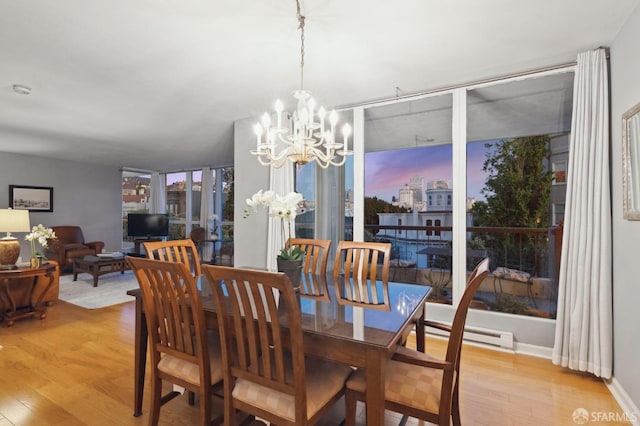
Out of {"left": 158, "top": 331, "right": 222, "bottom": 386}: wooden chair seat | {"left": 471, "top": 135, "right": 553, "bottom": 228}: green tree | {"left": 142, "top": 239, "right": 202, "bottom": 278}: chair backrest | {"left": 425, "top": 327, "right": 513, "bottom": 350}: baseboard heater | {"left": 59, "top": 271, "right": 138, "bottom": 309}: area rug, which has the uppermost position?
{"left": 471, "top": 135, "right": 553, "bottom": 228}: green tree

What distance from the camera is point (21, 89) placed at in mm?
3207

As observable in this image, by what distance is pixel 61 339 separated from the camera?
3.20m

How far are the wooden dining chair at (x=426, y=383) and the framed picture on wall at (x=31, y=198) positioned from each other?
7978 mm

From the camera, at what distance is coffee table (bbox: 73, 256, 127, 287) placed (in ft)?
17.8

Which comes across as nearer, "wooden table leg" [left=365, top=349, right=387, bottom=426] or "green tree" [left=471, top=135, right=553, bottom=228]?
"wooden table leg" [left=365, top=349, right=387, bottom=426]

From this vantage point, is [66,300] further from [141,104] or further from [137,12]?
[137,12]

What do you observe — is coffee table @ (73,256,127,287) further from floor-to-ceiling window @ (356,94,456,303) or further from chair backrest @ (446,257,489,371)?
chair backrest @ (446,257,489,371)

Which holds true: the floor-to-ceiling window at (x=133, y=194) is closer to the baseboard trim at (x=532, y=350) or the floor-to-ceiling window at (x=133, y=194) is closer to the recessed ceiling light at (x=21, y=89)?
the recessed ceiling light at (x=21, y=89)

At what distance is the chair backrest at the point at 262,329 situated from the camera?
1.24 metres

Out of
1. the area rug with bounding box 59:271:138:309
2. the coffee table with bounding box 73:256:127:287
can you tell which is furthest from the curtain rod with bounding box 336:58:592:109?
the coffee table with bounding box 73:256:127:287

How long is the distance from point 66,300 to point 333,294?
4.58 meters

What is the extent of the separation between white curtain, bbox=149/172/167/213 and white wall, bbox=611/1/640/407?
9.26m

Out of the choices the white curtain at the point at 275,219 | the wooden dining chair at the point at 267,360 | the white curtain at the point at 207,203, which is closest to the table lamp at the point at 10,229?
the white curtain at the point at 275,219

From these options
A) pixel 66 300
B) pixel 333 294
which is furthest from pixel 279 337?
pixel 66 300
